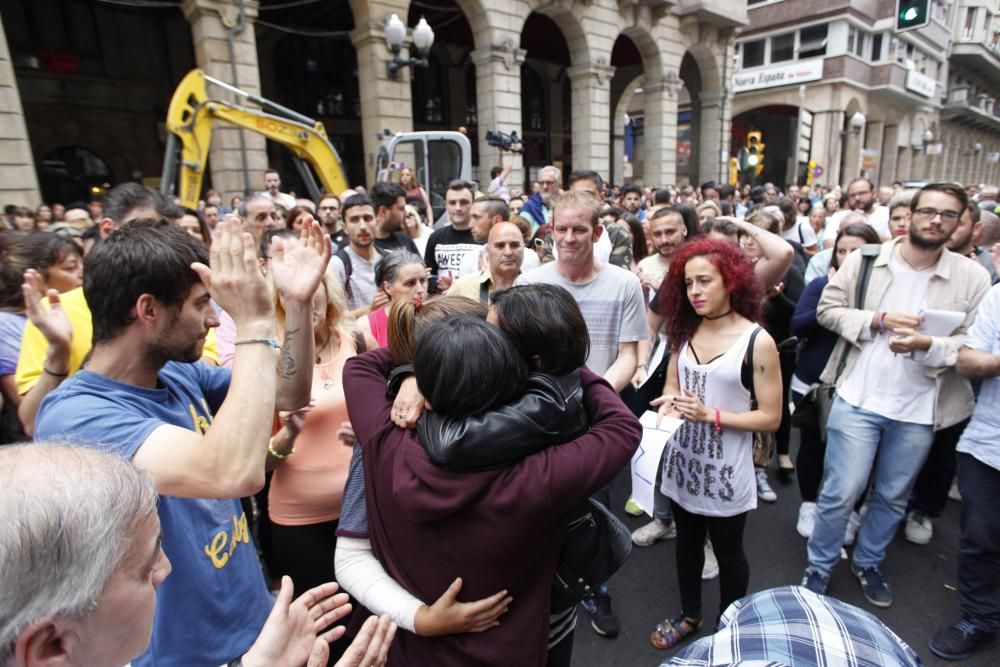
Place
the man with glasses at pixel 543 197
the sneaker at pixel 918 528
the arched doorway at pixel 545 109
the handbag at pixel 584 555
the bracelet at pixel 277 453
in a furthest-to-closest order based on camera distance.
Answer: the arched doorway at pixel 545 109 → the man with glasses at pixel 543 197 → the sneaker at pixel 918 528 → the bracelet at pixel 277 453 → the handbag at pixel 584 555

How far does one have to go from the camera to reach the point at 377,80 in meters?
11.6

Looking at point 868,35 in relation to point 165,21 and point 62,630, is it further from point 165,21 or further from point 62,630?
point 62,630

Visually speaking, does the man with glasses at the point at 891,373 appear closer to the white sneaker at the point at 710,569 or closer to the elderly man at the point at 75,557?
the white sneaker at the point at 710,569

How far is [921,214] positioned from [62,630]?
3421 mm

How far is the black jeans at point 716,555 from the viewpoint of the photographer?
7.88ft

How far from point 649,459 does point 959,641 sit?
1816 mm

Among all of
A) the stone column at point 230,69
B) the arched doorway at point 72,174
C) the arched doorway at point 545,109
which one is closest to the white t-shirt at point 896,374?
the stone column at point 230,69

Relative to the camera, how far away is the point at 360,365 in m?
1.63

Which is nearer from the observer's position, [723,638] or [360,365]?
[723,638]

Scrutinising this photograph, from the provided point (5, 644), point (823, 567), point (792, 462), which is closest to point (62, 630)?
point (5, 644)

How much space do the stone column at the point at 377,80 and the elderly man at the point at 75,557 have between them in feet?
36.7

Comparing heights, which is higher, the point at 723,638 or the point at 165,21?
the point at 165,21

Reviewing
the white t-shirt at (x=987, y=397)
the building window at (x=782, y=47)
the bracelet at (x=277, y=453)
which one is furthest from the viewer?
the building window at (x=782, y=47)

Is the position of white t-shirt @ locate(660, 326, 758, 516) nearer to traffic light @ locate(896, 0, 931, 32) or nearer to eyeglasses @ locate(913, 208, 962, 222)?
eyeglasses @ locate(913, 208, 962, 222)
